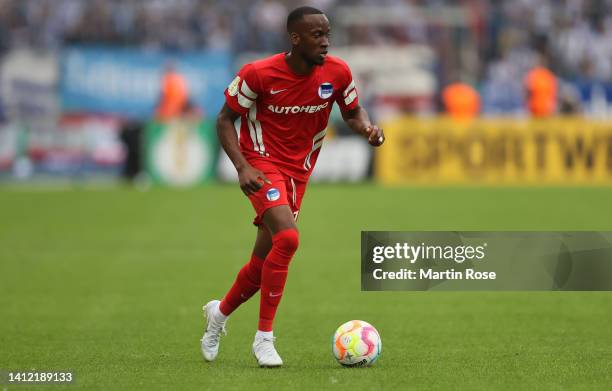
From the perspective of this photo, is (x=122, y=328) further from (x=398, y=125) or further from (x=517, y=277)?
(x=398, y=125)

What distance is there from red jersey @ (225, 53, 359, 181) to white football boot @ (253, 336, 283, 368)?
109cm

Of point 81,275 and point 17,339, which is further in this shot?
point 81,275

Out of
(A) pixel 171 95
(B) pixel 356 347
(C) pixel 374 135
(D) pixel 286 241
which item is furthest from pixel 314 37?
(A) pixel 171 95

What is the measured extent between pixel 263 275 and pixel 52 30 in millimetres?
25810

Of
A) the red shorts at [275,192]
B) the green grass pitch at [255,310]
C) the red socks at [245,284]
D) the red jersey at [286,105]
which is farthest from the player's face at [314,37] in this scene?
the green grass pitch at [255,310]

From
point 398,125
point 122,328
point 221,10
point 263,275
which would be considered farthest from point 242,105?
point 221,10

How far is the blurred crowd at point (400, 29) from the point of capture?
100 feet

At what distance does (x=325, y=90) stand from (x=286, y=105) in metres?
0.27

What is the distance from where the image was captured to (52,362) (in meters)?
7.34

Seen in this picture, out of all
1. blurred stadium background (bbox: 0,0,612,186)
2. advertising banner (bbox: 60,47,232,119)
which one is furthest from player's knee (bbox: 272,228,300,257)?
advertising banner (bbox: 60,47,232,119)

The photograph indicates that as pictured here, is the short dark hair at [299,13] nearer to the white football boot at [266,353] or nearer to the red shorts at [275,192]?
the red shorts at [275,192]

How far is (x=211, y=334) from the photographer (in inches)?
297

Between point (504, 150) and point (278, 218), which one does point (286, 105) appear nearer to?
point (278, 218)

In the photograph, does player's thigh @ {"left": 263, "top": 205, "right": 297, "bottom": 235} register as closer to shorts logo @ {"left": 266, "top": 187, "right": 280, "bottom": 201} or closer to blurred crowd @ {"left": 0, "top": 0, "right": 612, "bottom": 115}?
shorts logo @ {"left": 266, "top": 187, "right": 280, "bottom": 201}
